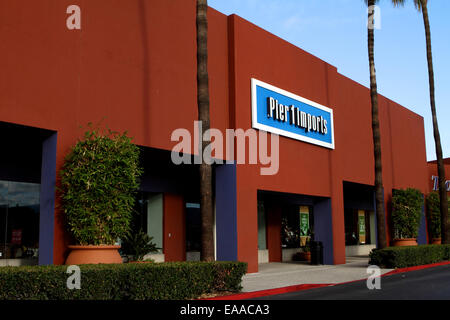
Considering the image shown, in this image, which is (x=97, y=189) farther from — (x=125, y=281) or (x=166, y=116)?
(x=166, y=116)

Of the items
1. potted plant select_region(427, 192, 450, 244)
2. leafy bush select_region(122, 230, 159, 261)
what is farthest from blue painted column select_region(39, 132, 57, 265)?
potted plant select_region(427, 192, 450, 244)

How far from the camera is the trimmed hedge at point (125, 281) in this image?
31.1 feet

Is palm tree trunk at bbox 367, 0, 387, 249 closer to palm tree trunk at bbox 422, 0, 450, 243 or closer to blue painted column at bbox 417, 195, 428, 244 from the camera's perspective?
palm tree trunk at bbox 422, 0, 450, 243

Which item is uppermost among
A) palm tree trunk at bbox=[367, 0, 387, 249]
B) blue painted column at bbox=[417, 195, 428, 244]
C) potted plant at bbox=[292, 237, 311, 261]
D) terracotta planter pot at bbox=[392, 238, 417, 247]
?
palm tree trunk at bbox=[367, 0, 387, 249]

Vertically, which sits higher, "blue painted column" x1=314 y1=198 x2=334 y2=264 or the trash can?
"blue painted column" x1=314 y1=198 x2=334 y2=264

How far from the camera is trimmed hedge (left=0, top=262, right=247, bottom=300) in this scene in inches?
373

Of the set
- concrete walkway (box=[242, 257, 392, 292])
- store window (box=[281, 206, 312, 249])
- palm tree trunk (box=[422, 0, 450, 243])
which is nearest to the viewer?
concrete walkway (box=[242, 257, 392, 292])

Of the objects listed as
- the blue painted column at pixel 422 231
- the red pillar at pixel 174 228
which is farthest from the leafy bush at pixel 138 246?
the blue painted column at pixel 422 231

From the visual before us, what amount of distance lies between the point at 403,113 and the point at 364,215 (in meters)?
8.30

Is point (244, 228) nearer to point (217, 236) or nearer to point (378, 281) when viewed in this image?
point (217, 236)

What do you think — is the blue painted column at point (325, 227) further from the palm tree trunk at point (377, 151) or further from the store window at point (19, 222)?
the store window at point (19, 222)

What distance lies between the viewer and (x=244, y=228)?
18828 millimetres

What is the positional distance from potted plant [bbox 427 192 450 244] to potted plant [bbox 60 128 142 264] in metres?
27.3

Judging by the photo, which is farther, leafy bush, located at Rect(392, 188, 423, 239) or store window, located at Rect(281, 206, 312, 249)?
leafy bush, located at Rect(392, 188, 423, 239)
